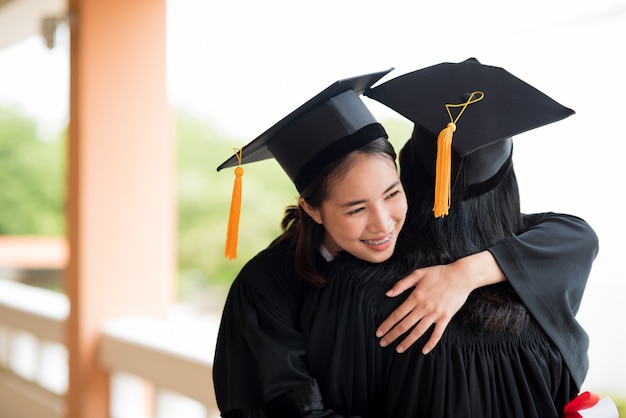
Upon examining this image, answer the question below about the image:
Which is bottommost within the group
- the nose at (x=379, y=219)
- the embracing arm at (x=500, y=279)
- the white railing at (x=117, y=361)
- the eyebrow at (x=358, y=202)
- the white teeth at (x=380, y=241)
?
the white railing at (x=117, y=361)

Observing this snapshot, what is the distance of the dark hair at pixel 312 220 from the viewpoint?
1189mm

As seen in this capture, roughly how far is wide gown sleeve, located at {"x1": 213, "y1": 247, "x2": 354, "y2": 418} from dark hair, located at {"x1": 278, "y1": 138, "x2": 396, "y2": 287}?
0.14ft

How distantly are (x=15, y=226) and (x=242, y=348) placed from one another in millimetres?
14592

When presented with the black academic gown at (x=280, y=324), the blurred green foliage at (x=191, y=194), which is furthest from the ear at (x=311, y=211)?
the blurred green foliage at (x=191, y=194)

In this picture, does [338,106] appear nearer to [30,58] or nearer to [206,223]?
[30,58]

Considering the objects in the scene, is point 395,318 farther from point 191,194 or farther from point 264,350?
point 191,194

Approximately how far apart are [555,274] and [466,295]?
169mm

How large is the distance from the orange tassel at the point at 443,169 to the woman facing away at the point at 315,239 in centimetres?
7

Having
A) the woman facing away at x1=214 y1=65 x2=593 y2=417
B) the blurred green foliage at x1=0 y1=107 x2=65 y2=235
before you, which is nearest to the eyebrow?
the woman facing away at x1=214 y1=65 x2=593 y2=417

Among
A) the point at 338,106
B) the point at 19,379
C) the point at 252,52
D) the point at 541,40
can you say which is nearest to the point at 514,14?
the point at 541,40

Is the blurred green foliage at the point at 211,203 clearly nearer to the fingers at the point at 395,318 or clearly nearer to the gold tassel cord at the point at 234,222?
the gold tassel cord at the point at 234,222

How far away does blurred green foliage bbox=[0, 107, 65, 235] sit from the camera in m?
14.1

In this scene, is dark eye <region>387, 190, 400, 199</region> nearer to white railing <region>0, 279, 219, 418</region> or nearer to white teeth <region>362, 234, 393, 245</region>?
white teeth <region>362, 234, 393, 245</region>

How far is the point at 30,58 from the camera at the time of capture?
12.7 metres
